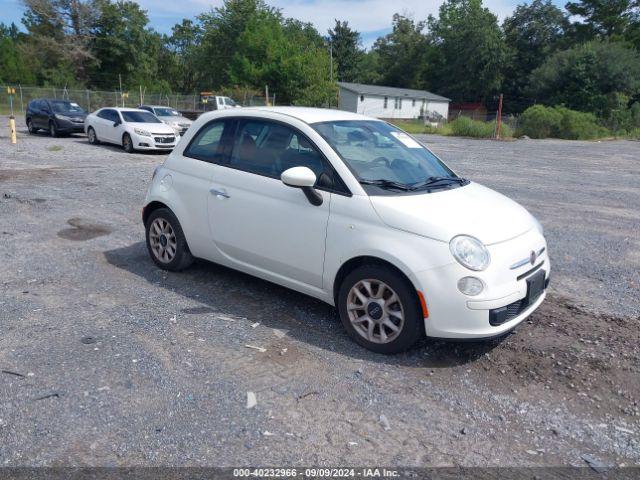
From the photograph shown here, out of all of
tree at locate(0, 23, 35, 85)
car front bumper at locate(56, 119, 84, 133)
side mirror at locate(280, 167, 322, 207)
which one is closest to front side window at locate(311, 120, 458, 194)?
side mirror at locate(280, 167, 322, 207)

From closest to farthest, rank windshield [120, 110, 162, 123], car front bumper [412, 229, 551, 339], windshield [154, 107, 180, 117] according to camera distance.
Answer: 1. car front bumper [412, 229, 551, 339]
2. windshield [120, 110, 162, 123]
3. windshield [154, 107, 180, 117]

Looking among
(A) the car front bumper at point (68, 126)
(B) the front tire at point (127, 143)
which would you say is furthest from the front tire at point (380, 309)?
(A) the car front bumper at point (68, 126)

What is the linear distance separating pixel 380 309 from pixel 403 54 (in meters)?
91.0

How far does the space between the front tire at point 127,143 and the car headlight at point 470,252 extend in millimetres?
16467

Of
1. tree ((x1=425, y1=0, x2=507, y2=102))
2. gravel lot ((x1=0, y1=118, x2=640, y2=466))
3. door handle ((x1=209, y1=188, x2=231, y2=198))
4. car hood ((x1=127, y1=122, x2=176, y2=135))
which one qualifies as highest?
tree ((x1=425, y1=0, x2=507, y2=102))

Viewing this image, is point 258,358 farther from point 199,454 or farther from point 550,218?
point 550,218

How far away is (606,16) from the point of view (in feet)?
241

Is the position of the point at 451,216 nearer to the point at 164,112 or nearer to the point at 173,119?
the point at 173,119

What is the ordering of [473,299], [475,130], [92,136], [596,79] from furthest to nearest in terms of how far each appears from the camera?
1. [596,79]
2. [475,130]
3. [92,136]
4. [473,299]

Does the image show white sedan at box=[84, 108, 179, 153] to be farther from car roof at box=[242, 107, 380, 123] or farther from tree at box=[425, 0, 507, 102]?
tree at box=[425, 0, 507, 102]

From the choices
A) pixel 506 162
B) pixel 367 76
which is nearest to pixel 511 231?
pixel 506 162

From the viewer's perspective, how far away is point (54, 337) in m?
4.31

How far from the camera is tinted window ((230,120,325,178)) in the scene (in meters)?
4.62

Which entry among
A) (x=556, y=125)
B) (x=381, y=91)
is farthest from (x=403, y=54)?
(x=556, y=125)
